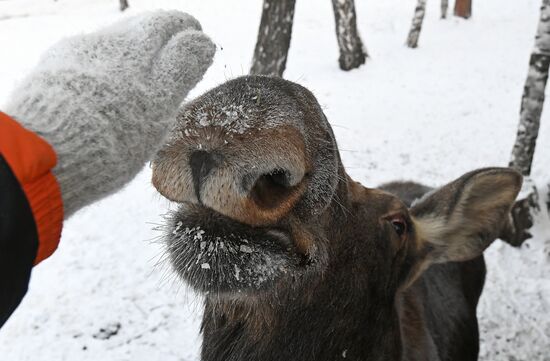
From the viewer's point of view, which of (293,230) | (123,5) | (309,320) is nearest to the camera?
(293,230)

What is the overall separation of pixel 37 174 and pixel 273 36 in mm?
7493

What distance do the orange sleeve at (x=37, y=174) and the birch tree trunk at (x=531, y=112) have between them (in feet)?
20.7

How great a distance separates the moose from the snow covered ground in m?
0.30

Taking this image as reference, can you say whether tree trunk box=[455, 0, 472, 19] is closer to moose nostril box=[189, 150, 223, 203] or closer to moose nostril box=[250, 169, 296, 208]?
moose nostril box=[250, 169, 296, 208]

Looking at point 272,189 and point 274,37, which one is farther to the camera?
point 274,37

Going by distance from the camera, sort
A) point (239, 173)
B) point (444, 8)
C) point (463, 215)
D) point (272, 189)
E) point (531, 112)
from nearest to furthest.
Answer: point (239, 173)
point (272, 189)
point (463, 215)
point (531, 112)
point (444, 8)

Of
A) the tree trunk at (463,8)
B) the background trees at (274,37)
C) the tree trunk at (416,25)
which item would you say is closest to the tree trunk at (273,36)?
the background trees at (274,37)

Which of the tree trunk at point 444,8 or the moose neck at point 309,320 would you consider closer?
the moose neck at point 309,320

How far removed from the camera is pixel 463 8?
22.7 m

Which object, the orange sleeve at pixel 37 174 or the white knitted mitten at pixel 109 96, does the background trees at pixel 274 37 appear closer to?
the white knitted mitten at pixel 109 96

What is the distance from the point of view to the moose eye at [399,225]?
92.3 inches

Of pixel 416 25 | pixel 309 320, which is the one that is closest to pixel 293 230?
pixel 309 320

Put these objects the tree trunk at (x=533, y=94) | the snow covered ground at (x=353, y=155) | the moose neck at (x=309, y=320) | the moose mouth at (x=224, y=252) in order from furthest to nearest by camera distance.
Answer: the tree trunk at (x=533, y=94), the snow covered ground at (x=353, y=155), the moose neck at (x=309, y=320), the moose mouth at (x=224, y=252)

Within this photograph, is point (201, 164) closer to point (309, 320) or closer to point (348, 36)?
point (309, 320)
